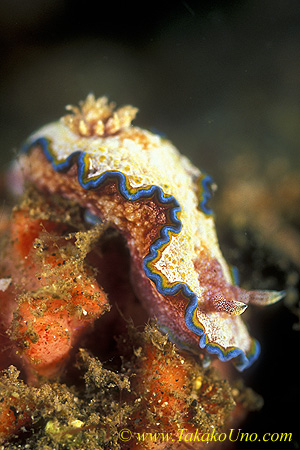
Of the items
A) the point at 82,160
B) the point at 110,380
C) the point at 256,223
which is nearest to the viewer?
the point at 110,380

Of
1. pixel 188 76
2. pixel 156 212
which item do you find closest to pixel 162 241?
pixel 156 212

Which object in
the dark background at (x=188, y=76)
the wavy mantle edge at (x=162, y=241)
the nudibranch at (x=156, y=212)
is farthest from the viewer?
the dark background at (x=188, y=76)

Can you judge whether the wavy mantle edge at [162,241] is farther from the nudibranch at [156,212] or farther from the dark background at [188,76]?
the dark background at [188,76]

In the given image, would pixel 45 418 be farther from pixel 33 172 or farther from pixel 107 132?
pixel 107 132

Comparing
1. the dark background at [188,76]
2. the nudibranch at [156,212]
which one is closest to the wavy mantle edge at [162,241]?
the nudibranch at [156,212]

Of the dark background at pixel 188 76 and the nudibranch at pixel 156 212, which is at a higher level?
the dark background at pixel 188 76

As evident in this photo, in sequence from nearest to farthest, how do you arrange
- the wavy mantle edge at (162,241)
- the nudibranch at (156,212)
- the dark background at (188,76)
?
1. the wavy mantle edge at (162,241)
2. the nudibranch at (156,212)
3. the dark background at (188,76)

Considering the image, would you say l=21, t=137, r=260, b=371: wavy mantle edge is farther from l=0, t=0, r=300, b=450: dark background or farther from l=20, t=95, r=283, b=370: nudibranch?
l=0, t=0, r=300, b=450: dark background

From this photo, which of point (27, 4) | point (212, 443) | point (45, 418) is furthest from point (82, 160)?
point (27, 4)
